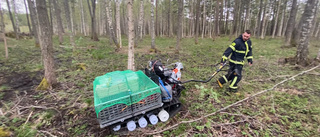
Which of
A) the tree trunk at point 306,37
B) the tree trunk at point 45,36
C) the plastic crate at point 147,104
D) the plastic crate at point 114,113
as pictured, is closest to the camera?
the plastic crate at point 114,113

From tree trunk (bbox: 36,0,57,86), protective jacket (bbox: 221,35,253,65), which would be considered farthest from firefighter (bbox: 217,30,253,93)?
tree trunk (bbox: 36,0,57,86)

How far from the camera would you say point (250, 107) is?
3.80 metres

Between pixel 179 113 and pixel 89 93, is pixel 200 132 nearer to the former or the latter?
pixel 179 113

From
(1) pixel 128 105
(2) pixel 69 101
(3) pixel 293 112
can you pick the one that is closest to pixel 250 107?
(3) pixel 293 112

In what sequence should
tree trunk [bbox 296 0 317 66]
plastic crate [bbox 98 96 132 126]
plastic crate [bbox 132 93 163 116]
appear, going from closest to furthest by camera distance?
1. plastic crate [bbox 98 96 132 126]
2. plastic crate [bbox 132 93 163 116]
3. tree trunk [bbox 296 0 317 66]

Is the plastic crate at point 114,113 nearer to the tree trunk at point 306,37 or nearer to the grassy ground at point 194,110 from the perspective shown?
the grassy ground at point 194,110

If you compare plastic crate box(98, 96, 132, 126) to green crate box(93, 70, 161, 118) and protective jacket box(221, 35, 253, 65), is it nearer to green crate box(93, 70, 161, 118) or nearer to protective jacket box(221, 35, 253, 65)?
green crate box(93, 70, 161, 118)

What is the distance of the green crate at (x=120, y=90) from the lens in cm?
262

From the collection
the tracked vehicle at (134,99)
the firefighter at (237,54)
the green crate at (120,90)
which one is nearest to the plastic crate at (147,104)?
the tracked vehicle at (134,99)

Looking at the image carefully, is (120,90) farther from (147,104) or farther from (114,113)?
(147,104)

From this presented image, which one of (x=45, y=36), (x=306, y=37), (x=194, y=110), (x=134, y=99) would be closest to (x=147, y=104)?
(x=134, y=99)

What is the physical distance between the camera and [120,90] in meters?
2.89

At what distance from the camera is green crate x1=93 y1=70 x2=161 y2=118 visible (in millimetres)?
2624

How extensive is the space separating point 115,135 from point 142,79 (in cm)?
133
